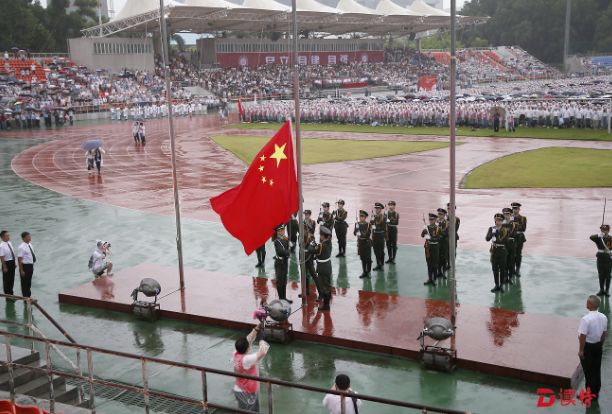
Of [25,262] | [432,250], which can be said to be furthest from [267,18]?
[25,262]

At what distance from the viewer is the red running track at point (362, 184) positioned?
1603cm

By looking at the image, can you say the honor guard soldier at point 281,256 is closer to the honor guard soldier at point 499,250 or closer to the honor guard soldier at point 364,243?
the honor guard soldier at point 364,243

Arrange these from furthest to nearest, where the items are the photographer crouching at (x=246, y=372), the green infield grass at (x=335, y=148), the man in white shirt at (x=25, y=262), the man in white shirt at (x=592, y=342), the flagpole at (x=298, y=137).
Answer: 1. the green infield grass at (x=335, y=148)
2. the man in white shirt at (x=25, y=262)
3. the flagpole at (x=298, y=137)
4. the man in white shirt at (x=592, y=342)
5. the photographer crouching at (x=246, y=372)

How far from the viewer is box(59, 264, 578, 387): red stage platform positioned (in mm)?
8469

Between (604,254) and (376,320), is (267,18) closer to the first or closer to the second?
(604,254)

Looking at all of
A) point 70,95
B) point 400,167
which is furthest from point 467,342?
point 70,95

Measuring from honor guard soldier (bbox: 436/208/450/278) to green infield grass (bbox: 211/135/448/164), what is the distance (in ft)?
49.5

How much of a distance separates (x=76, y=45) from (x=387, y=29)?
113 ft

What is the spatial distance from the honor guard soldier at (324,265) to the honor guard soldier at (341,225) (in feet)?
11.2

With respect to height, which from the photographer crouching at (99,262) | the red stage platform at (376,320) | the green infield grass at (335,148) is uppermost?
the green infield grass at (335,148)

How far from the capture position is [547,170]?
23.4 m

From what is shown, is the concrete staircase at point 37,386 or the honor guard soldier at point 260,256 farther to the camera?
the honor guard soldier at point 260,256

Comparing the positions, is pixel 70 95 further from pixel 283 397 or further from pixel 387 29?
pixel 283 397

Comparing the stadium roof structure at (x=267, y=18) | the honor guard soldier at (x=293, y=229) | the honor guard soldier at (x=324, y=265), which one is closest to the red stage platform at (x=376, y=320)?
the honor guard soldier at (x=324, y=265)
